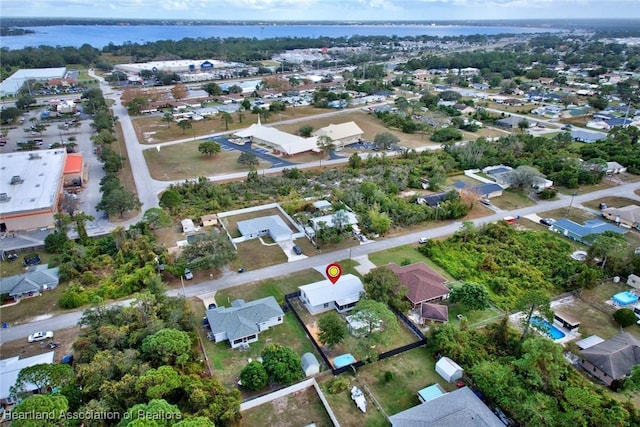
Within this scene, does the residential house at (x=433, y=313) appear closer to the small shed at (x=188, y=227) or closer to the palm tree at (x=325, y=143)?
the small shed at (x=188, y=227)

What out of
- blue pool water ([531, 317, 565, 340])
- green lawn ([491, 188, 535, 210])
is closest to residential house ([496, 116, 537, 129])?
green lawn ([491, 188, 535, 210])

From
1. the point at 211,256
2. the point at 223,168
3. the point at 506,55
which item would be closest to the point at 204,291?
the point at 211,256

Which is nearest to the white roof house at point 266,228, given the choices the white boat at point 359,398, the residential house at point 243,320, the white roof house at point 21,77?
the residential house at point 243,320

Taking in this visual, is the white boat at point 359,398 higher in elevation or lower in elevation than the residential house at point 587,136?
lower

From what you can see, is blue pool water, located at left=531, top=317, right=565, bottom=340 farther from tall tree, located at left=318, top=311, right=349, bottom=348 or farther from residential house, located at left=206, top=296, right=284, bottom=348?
residential house, located at left=206, top=296, right=284, bottom=348

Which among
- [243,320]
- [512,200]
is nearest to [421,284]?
[243,320]
